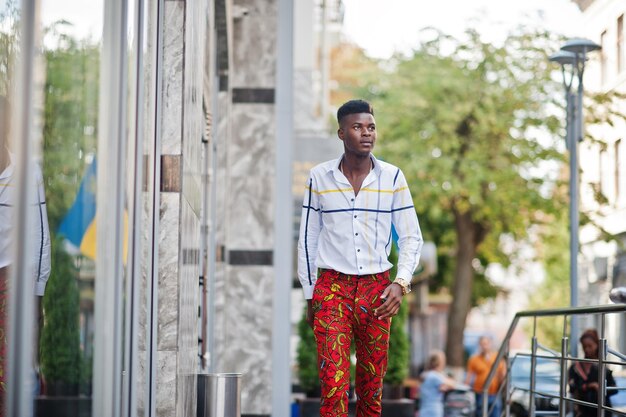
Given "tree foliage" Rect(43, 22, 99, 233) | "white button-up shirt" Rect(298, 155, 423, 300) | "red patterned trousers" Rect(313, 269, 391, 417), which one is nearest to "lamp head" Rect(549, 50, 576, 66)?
"white button-up shirt" Rect(298, 155, 423, 300)

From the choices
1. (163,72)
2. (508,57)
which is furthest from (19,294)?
(508,57)

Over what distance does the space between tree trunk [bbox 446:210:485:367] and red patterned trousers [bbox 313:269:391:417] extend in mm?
25922

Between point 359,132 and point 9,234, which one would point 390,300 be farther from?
point 9,234

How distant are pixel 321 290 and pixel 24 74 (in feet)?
9.87

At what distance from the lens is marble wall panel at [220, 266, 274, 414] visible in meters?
12.1

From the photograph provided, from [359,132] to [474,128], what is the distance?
2427cm

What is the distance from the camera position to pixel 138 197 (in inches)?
195

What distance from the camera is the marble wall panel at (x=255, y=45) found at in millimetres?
12336

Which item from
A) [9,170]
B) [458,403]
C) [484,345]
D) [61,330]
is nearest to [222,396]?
[61,330]

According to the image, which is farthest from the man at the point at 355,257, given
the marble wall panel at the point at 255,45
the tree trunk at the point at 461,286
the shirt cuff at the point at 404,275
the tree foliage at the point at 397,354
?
the tree trunk at the point at 461,286

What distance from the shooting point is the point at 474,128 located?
29844 millimetres

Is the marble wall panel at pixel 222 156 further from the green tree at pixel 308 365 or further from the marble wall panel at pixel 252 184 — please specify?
the green tree at pixel 308 365

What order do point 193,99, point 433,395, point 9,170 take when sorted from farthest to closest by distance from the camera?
1. point 433,395
2. point 193,99
3. point 9,170

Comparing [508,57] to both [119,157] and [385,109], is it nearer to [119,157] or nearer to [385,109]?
[385,109]
